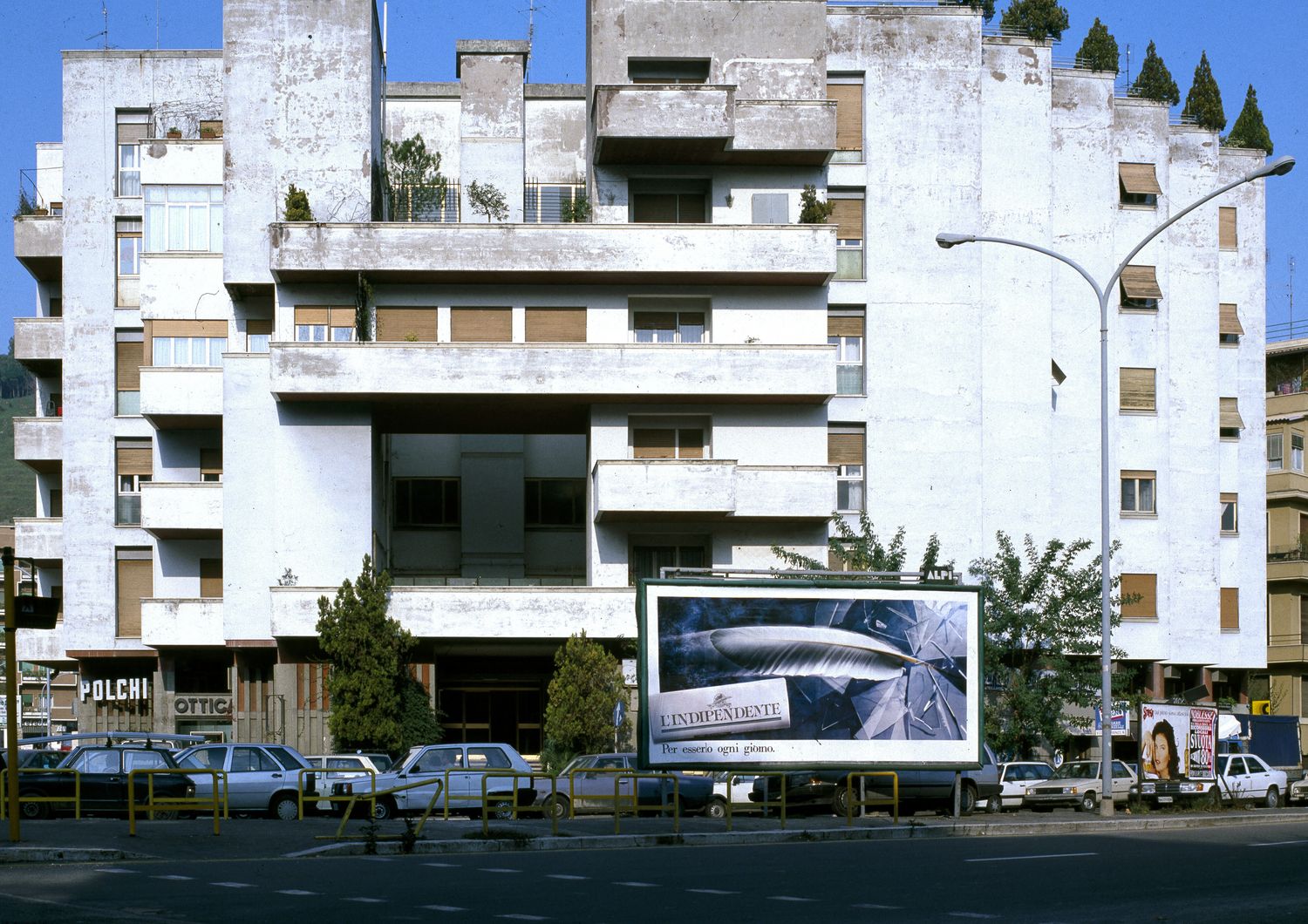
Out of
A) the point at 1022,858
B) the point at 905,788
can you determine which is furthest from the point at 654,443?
the point at 1022,858

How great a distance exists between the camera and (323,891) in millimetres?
17219

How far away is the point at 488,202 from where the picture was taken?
Answer: 163 feet

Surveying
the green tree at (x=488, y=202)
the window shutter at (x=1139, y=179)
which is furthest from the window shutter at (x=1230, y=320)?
the green tree at (x=488, y=202)

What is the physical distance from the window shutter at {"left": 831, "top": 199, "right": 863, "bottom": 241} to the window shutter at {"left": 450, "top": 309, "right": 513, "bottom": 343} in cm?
1003

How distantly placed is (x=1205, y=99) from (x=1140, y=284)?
61.0 ft

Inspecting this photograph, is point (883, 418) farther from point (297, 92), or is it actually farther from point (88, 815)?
point (88, 815)

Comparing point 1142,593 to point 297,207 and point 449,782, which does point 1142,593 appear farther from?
point 449,782

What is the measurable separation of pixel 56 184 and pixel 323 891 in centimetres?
4784

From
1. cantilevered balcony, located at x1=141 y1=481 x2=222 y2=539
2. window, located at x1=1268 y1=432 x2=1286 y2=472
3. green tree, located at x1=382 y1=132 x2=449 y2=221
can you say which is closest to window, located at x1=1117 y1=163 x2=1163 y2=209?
window, located at x1=1268 y1=432 x2=1286 y2=472

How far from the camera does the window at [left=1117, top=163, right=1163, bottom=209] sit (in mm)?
55031

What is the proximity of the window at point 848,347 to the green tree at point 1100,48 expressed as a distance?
20.8 m

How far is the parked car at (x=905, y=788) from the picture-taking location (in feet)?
105

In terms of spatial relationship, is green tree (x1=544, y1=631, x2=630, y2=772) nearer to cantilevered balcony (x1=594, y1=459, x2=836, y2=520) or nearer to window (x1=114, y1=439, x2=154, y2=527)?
cantilevered balcony (x1=594, y1=459, x2=836, y2=520)

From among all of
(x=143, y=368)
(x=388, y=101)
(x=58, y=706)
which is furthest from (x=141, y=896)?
(x=58, y=706)
